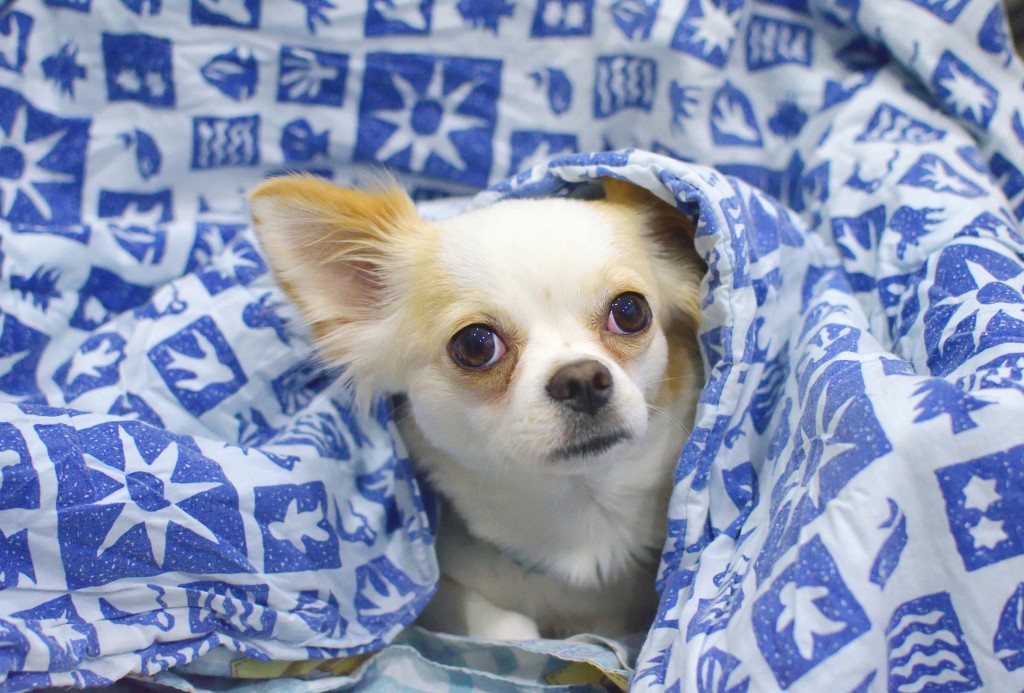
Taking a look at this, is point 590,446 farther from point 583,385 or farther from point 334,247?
point 334,247

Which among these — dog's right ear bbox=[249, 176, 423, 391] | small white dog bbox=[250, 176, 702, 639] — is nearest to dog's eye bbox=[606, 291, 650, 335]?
small white dog bbox=[250, 176, 702, 639]

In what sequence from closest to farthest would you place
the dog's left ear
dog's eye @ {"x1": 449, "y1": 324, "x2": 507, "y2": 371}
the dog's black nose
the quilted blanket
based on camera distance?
the quilted blanket, the dog's black nose, dog's eye @ {"x1": 449, "y1": 324, "x2": 507, "y2": 371}, the dog's left ear

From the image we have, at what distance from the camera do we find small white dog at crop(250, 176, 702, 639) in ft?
3.72

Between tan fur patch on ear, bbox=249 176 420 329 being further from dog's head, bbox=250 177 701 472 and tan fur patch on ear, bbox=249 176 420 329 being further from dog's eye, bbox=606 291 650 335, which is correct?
dog's eye, bbox=606 291 650 335

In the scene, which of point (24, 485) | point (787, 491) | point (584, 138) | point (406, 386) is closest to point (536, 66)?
point (584, 138)

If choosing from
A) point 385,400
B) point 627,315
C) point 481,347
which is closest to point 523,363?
point 481,347

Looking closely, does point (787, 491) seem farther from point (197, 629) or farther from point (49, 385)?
point (49, 385)

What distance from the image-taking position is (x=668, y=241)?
139cm

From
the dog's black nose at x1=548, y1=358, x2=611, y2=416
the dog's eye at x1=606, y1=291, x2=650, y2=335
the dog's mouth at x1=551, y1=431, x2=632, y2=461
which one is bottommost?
the dog's mouth at x1=551, y1=431, x2=632, y2=461

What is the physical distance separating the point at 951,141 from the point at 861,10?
323 mm

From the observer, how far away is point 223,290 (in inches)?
58.6

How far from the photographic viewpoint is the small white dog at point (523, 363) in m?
1.13

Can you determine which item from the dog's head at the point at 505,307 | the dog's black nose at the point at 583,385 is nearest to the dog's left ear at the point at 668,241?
the dog's head at the point at 505,307

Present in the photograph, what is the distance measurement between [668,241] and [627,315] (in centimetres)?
26
